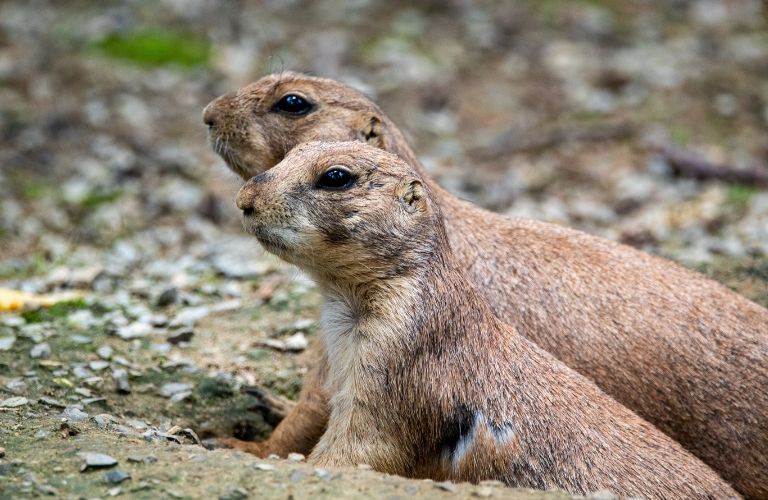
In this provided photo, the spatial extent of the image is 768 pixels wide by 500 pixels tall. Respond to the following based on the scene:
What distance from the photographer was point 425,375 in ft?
18.4

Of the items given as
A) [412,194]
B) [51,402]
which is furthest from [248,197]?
[51,402]

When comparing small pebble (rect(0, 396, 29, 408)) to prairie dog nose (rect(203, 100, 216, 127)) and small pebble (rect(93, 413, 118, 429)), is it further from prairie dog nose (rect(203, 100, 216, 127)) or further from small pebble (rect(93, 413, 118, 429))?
prairie dog nose (rect(203, 100, 216, 127))

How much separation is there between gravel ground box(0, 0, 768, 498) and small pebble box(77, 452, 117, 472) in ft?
0.17

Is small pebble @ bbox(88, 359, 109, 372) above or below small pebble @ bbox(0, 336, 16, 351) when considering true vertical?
above

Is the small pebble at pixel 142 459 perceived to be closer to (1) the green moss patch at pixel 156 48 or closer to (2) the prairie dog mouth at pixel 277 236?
(2) the prairie dog mouth at pixel 277 236

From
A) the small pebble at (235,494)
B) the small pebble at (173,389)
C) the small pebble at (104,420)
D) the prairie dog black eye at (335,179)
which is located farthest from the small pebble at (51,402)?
the prairie dog black eye at (335,179)

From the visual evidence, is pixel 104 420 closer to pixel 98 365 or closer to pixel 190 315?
pixel 98 365

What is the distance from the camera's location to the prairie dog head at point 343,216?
5625 millimetres

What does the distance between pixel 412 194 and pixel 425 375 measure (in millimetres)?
952

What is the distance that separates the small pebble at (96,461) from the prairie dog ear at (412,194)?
1.95m

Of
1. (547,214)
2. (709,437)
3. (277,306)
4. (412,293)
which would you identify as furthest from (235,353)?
(547,214)

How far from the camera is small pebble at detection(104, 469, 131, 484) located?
16.2ft

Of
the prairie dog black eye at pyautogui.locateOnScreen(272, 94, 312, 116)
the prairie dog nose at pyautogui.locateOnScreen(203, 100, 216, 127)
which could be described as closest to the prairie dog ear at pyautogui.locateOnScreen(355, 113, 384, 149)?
the prairie dog black eye at pyautogui.locateOnScreen(272, 94, 312, 116)

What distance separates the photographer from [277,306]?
8.88 m
